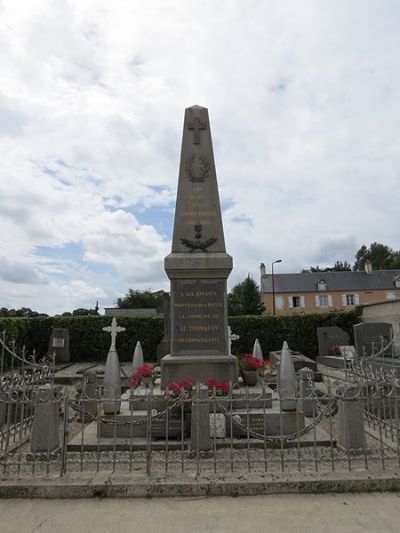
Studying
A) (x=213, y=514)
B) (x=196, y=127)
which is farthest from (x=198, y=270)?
(x=213, y=514)

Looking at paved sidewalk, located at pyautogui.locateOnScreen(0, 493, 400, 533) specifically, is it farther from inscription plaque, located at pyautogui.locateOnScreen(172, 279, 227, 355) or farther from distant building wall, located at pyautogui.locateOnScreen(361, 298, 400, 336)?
distant building wall, located at pyautogui.locateOnScreen(361, 298, 400, 336)

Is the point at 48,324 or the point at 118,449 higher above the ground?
the point at 48,324

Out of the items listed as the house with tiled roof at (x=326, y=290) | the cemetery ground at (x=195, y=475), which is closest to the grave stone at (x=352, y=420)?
→ the cemetery ground at (x=195, y=475)

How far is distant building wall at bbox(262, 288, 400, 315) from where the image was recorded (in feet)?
162

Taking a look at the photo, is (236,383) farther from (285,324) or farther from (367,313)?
(367,313)

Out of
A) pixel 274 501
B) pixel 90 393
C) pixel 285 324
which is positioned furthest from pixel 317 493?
pixel 285 324

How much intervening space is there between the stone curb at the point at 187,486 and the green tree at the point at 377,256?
2766 inches

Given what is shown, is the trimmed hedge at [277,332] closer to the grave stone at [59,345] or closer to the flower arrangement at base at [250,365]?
the grave stone at [59,345]

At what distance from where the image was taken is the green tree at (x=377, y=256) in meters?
67.9

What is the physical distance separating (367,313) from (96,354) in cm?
1428

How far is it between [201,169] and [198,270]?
223cm

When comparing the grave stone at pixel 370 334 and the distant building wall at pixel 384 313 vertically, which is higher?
the distant building wall at pixel 384 313

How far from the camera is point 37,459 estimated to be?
4.64m

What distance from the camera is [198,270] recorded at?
7.18 m
